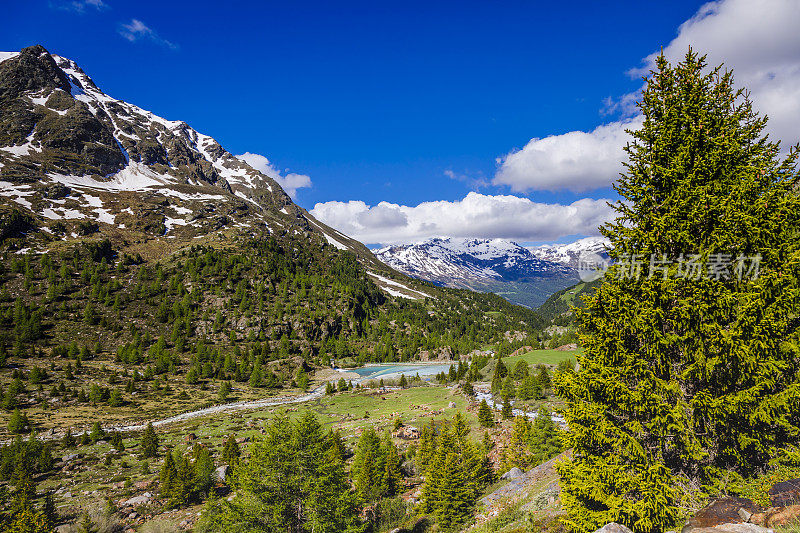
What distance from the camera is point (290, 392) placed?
94312mm

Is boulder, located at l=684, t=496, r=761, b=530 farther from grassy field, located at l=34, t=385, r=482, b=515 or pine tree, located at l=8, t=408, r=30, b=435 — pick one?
pine tree, located at l=8, t=408, r=30, b=435

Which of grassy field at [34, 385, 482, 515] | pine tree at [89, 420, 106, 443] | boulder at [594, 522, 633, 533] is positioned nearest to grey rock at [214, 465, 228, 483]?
grassy field at [34, 385, 482, 515]

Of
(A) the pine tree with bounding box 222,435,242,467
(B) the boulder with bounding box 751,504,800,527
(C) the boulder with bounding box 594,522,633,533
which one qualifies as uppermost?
(B) the boulder with bounding box 751,504,800,527

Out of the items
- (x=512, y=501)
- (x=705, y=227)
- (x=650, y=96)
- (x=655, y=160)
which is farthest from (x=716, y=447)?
(x=512, y=501)

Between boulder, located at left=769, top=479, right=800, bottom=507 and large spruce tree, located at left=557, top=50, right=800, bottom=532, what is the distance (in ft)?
2.38

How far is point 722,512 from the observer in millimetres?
8883

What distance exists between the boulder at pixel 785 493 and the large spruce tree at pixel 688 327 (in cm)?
73

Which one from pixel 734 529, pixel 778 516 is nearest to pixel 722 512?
pixel 778 516

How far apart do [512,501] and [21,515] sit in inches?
1229

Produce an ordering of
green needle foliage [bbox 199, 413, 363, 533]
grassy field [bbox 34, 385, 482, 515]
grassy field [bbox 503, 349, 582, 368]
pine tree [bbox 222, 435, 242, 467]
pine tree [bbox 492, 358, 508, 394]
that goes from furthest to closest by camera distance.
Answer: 1. grassy field [bbox 503, 349, 582, 368]
2. pine tree [bbox 492, 358, 508, 394]
3. pine tree [bbox 222, 435, 242, 467]
4. grassy field [bbox 34, 385, 482, 515]
5. green needle foliage [bbox 199, 413, 363, 533]

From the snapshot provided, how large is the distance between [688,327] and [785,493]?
4421 mm

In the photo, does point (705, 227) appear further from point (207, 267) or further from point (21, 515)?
point (207, 267)

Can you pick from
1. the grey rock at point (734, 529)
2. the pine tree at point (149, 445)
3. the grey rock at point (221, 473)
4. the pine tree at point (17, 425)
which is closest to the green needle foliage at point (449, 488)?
the grey rock at point (734, 529)

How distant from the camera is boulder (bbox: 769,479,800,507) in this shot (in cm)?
857
